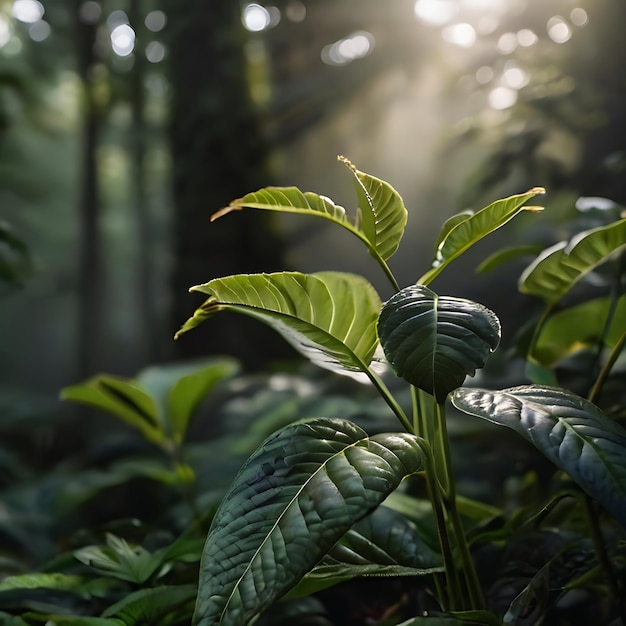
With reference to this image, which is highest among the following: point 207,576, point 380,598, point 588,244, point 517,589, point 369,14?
point 369,14

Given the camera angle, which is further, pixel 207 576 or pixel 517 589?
pixel 517 589

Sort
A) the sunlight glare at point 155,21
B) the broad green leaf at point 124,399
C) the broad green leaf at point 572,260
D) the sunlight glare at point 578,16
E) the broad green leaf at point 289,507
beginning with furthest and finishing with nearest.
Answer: the sunlight glare at point 155,21
the sunlight glare at point 578,16
the broad green leaf at point 124,399
the broad green leaf at point 572,260
the broad green leaf at point 289,507

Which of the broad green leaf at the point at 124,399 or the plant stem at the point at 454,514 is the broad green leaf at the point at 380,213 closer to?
the plant stem at the point at 454,514

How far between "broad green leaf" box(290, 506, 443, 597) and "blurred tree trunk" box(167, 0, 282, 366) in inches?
50.8

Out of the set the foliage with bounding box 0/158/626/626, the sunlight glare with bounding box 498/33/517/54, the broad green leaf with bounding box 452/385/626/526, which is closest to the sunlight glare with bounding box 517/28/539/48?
the sunlight glare with bounding box 498/33/517/54

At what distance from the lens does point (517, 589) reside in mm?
632

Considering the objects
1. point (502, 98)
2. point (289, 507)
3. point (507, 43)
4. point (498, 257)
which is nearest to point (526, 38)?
point (507, 43)

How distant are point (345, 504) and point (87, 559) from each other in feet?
1.26

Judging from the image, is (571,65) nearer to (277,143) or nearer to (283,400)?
(277,143)

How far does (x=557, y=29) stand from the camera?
5.50ft

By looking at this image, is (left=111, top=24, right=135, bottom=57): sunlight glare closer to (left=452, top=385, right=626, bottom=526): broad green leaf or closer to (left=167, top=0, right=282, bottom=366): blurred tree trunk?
(left=167, top=0, right=282, bottom=366): blurred tree trunk

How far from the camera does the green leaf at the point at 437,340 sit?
446 millimetres

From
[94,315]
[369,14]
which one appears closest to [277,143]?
[369,14]

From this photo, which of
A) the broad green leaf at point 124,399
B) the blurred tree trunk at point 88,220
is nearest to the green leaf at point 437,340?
the broad green leaf at point 124,399
